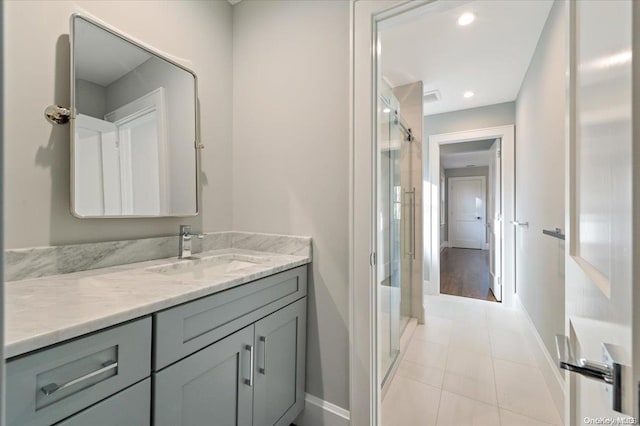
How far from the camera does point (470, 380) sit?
6.15ft

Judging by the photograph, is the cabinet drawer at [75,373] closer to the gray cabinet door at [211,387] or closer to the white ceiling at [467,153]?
the gray cabinet door at [211,387]

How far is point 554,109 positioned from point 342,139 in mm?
1421

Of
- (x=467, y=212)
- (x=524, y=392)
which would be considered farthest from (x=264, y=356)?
(x=467, y=212)

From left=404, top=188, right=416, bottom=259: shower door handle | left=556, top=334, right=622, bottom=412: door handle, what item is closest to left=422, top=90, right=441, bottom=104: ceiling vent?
left=404, top=188, right=416, bottom=259: shower door handle

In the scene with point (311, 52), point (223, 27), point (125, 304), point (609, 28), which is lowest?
point (125, 304)

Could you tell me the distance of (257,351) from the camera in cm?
114

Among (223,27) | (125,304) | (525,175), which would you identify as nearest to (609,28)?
(125,304)

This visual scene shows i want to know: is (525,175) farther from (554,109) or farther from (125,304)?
(125,304)

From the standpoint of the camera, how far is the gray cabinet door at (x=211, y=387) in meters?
0.82

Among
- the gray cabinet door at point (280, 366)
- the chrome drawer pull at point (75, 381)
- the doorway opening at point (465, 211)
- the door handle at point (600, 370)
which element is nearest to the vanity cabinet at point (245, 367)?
the gray cabinet door at point (280, 366)

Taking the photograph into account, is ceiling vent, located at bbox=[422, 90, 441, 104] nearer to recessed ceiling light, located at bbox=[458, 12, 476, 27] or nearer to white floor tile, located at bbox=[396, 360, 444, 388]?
recessed ceiling light, located at bbox=[458, 12, 476, 27]

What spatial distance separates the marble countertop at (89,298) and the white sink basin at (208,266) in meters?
0.06

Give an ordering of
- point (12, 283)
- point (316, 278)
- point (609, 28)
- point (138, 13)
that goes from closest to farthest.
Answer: point (609, 28) < point (12, 283) < point (138, 13) < point (316, 278)

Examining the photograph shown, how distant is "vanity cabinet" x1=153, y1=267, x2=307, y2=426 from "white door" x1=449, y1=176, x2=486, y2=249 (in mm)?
8132
